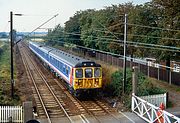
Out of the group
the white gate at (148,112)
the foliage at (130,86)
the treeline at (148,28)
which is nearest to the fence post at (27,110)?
the white gate at (148,112)

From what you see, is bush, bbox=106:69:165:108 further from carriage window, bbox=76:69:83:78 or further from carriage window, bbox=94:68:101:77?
carriage window, bbox=76:69:83:78

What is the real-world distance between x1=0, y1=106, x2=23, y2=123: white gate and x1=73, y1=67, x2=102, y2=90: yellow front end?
6.13 metres

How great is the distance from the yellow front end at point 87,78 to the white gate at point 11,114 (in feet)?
20.1

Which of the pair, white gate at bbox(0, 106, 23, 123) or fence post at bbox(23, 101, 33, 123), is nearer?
fence post at bbox(23, 101, 33, 123)

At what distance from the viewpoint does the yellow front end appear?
23.7m

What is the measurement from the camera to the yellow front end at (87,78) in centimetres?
2367

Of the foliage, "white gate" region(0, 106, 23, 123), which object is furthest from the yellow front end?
"white gate" region(0, 106, 23, 123)

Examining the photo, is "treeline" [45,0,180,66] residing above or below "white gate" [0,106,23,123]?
above

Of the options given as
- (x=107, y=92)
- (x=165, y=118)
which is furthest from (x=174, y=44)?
(x=165, y=118)

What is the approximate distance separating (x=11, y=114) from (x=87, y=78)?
7.12 metres

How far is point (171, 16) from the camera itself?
89.8 feet

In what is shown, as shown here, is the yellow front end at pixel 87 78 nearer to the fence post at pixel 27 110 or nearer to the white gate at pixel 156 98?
the white gate at pixel 156 98

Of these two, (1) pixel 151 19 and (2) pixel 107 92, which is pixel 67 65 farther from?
(1) pixel 151 19

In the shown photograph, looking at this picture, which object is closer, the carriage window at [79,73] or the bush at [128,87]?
the bush at [128,87]
